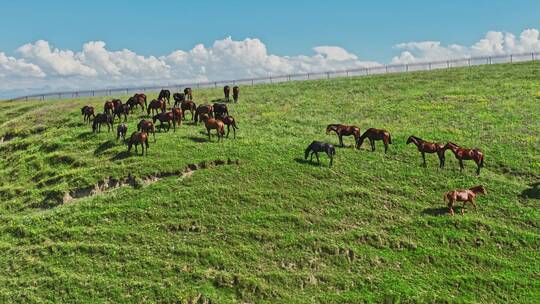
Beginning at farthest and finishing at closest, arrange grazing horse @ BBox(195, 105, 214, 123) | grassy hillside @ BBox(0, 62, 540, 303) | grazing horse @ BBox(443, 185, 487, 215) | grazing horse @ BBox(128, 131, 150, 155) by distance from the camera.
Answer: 1. grazing horse @ BBox(195, 105, 214, 123)
2. grazing horse @ BBox(128, 131, 150, 155)
3. grazing horse @ BBox(443, 185, 487, 215)
4. grassy hillside @ BBox(0, 62, 540, 303)

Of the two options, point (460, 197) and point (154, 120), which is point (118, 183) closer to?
point (154, 120)

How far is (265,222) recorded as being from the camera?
2128 cm

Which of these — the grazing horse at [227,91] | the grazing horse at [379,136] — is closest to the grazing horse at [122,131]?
the grazing horse at [379,136]

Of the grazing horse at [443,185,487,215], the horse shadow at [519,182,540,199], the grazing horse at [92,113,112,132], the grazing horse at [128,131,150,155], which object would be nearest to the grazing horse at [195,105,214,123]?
the grazing horse at [92,113,112,132]

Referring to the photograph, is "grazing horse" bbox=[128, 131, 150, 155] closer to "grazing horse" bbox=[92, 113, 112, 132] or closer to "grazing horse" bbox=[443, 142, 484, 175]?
"grazing horse" bbox=[92, 113, 112, 132]

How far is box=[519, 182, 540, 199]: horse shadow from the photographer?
23784 mm

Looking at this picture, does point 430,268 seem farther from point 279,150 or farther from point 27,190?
point 27,190

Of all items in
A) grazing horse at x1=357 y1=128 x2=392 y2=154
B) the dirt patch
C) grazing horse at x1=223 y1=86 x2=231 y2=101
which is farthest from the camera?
grazing horse at x1=223 y1=86 x2=231 y2=101

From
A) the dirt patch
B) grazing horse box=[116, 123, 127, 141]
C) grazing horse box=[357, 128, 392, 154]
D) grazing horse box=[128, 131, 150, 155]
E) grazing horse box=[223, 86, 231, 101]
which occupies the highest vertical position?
grazing horse box=[223, 86, 231, 101]

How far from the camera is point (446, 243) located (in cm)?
2017

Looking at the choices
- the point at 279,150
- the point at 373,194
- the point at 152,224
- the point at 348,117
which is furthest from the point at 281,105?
the point at 152,224

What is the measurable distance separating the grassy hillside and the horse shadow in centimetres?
13

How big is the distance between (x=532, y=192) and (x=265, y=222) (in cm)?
1525

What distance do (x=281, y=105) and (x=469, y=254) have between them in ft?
96.5
